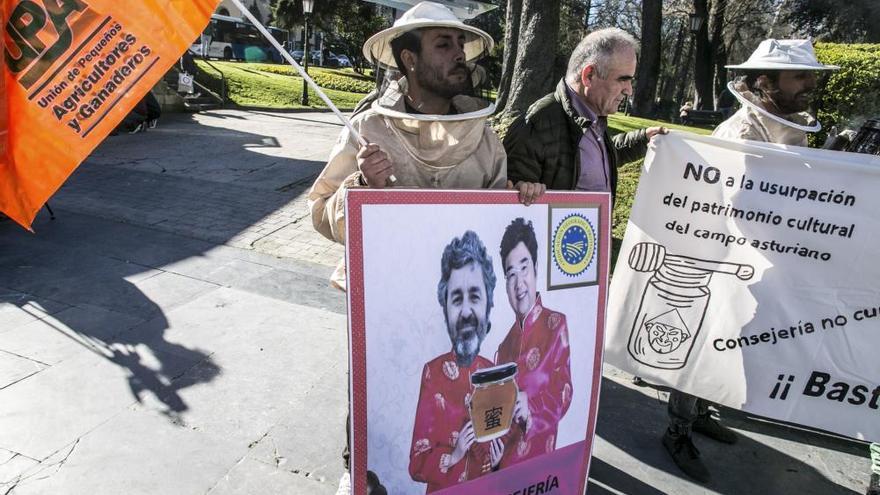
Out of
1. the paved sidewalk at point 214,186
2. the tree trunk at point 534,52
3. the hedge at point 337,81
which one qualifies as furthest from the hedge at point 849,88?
the hedge at point 337,81

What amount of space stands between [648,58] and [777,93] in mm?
19945

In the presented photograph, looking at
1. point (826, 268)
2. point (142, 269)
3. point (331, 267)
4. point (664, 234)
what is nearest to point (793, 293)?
point (826, 268)

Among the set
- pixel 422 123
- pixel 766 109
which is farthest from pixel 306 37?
pixel 422 123

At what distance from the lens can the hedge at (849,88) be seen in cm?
762

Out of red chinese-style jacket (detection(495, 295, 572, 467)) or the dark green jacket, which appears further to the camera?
the dark green jacket

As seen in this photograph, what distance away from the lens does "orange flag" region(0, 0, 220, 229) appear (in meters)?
1.78

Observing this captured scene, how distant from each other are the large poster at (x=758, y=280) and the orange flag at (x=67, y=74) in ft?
7.70

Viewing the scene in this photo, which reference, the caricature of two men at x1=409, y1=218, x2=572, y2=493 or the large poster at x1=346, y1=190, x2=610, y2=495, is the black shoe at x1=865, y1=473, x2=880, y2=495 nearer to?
the large poster at x1=346, y1=190, x2=610, y2=495

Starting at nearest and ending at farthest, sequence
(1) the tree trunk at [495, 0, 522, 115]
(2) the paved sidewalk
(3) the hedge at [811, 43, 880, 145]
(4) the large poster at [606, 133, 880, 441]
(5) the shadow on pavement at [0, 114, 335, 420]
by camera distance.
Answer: (4) the large poster at [606, 133, 880, 441] < (5) the shadow on pavement at [0, 114, 335, 420] < (2) the paved sidewalk < (3) the hedge at [811, 43, 880, 145] < (1) the tree trunk at [495, 0, 522, 115]

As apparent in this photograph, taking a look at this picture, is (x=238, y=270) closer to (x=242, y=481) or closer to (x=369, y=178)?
(x=242, y=481)

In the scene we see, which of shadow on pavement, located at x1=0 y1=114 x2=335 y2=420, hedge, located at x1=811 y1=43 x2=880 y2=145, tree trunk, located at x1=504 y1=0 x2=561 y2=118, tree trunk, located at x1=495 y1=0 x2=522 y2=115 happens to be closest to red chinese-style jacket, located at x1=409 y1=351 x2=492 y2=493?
shadow on pavement, located at x1=0 y1=114 x2=335 y2=420

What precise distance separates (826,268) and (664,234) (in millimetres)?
748

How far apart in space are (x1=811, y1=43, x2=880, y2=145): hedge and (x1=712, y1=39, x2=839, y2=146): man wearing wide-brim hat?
5613 mm

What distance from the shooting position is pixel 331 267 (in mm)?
5734
